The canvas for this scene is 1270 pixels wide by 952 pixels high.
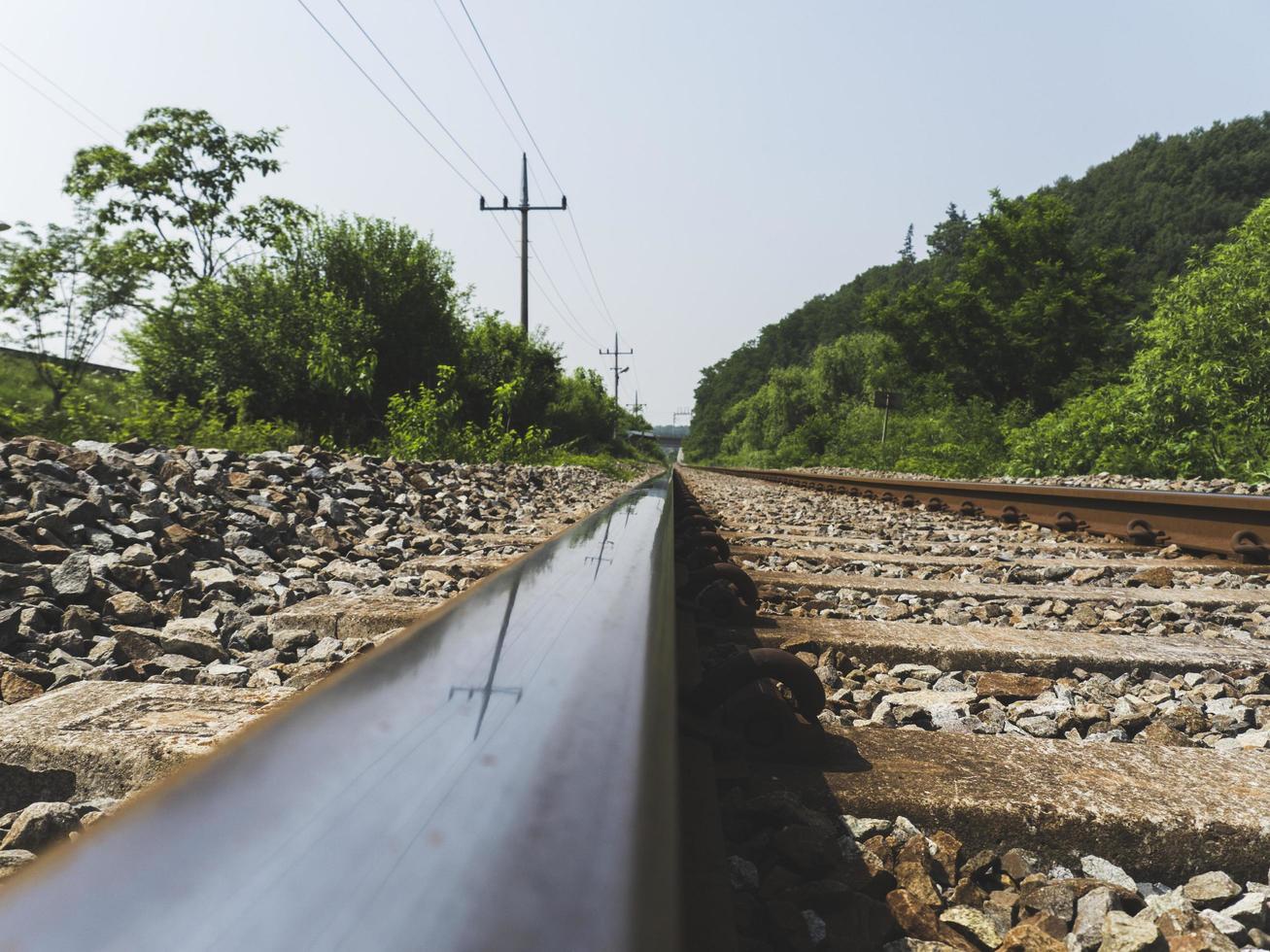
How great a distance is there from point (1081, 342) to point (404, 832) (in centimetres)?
3355

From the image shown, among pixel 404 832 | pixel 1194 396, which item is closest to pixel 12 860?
pixel 404 832

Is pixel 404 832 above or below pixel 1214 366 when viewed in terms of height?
below

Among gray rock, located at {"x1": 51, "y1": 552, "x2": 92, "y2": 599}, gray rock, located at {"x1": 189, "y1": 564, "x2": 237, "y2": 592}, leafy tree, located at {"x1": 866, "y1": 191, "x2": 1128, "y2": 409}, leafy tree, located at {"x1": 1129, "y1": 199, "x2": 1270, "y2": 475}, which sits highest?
leafy tree, located at {"x1": 866, "y1": 191, "x2": 1128, "y2": 409}

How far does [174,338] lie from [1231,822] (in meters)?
15.0

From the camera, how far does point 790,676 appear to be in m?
1.06

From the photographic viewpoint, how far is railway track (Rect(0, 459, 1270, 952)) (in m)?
0.32

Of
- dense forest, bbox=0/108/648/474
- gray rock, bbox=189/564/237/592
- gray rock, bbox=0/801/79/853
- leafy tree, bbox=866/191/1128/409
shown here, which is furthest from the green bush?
leafy tree, bbox=866/191/1128/409

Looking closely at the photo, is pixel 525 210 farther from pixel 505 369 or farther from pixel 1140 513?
pixel 1140 513

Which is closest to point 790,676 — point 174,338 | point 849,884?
point 849,884

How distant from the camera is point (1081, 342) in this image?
95.7ft

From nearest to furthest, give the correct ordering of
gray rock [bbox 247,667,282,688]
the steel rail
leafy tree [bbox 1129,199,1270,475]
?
gray rock [bbox 247,667,282,688]
the steel rail
leafy tree [bbox 1129,199,1270,475]

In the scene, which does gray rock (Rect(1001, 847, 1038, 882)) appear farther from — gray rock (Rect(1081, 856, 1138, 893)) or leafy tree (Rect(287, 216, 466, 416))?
leafy tree (Rect(287, 216, 466, 416))

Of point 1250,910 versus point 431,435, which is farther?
point 431,435

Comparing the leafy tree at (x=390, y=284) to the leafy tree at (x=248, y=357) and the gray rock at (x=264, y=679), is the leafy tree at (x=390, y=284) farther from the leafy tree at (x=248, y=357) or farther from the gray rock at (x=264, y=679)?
the gray rock at (x=264, y=679)
